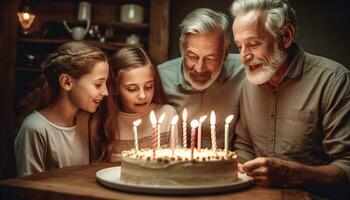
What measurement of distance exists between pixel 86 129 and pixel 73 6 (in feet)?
11.1

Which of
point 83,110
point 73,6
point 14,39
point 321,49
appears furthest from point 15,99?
point 321,49

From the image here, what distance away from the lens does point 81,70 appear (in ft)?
8.91

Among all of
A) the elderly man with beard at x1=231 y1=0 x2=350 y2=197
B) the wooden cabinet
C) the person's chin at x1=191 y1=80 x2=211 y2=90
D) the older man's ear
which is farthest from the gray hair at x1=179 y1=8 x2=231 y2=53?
the wooden cabinet

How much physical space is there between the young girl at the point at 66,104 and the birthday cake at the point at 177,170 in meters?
0.78

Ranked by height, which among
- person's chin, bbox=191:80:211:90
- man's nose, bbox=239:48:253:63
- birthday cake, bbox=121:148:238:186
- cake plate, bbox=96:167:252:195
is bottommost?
cake plate, bbox=96:167:252:195

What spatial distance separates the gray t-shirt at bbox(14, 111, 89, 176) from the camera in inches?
96.7

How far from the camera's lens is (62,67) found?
275cm

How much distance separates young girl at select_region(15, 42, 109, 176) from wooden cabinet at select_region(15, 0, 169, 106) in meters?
2.45

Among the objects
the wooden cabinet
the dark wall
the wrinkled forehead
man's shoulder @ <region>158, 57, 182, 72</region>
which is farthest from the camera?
the wooden cabinet

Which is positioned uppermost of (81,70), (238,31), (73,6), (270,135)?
(73,6)

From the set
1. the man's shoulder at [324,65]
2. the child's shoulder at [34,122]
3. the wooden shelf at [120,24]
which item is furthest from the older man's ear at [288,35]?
the wooden shelf at [120,24]

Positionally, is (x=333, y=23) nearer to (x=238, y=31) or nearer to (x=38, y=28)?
(x=238, y=31)

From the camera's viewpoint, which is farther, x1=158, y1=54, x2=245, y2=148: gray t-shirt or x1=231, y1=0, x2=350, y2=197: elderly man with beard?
x1=158, y1=54, x2=245, y2=148: gray t-shirt

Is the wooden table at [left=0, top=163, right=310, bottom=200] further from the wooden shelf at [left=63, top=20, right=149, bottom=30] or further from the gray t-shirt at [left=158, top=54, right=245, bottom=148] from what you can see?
the wooden shelf at [left=63, top=20, right=149, bottom=30]
